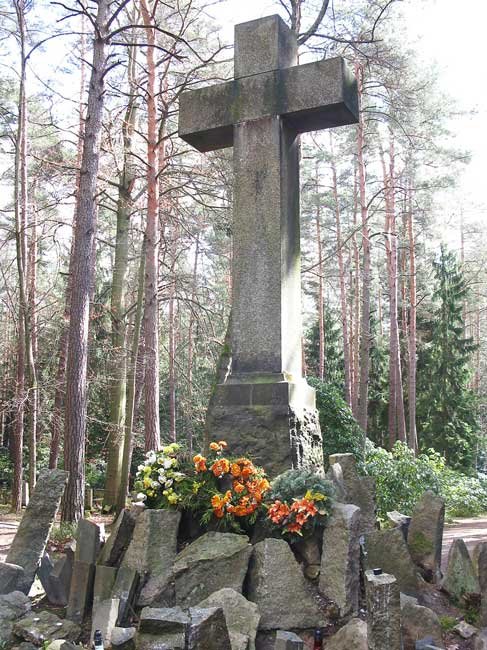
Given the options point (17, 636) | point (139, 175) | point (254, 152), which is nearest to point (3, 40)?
point (139, 175)

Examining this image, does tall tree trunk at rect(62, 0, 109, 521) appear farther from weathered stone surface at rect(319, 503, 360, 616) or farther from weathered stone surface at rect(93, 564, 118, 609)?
weathered stone surface at rect(319, 503, 360, 616)

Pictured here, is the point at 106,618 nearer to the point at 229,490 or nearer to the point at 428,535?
the point at 229,490

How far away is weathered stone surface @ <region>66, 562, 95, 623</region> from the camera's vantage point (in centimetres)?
451

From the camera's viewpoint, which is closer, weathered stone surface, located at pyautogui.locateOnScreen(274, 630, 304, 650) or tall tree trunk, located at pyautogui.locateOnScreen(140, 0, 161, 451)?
weathered stone surface, located at pyautogui.locateOnScreen(274, 630, 304, 650)

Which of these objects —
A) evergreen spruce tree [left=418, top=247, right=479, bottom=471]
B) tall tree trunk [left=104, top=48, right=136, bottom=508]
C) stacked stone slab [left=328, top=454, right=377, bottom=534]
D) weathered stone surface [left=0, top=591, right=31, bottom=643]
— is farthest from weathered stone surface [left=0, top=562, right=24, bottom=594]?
evergreen spruce tree [left=418, top=247, right=479, bottom=471]

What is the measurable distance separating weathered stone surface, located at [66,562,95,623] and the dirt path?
4507 millimetres

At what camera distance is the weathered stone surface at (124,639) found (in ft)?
11.6

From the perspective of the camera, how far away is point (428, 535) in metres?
5.24

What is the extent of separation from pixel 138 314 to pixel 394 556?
7468mm

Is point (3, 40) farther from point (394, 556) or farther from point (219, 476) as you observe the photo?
point (394, 556)

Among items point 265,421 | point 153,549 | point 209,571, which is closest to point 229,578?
point 209,571

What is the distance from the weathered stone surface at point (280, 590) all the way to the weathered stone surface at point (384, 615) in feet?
3.38

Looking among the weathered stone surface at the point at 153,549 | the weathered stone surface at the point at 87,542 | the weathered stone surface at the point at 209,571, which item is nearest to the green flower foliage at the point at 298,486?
the weathered stone surface at the point at 209,571

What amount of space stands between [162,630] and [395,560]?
2008mm
